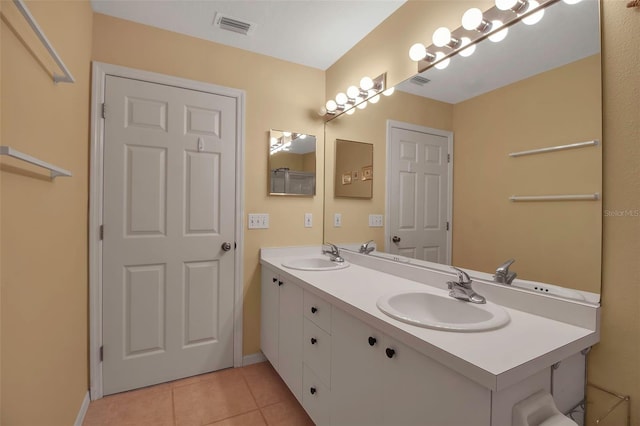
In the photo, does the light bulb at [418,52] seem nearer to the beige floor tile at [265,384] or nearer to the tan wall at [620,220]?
the tan wall at [620,220]

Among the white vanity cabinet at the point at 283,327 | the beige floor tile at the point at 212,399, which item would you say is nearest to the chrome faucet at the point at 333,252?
the white vanity cabinet at the point at 283,327

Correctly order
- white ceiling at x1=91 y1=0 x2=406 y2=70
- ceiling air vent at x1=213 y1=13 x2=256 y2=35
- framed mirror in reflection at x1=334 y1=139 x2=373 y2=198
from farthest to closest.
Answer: framed mirror in reflection at x1=334 y1=139 x2=373 y2=198, ceiling air vent at x1=213 y1=13 x2=256 y2=35, white ceiling at x1=91 y1=0 x2=406 y2=70

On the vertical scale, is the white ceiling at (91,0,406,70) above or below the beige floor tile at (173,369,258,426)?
above

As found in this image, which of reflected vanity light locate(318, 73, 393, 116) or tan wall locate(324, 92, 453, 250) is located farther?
reflected vanity light locate(318, 73, 393, 116)

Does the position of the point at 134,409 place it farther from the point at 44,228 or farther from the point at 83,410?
the point at 44,228

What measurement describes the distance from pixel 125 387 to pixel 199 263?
2.92ft

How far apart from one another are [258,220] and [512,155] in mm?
1681

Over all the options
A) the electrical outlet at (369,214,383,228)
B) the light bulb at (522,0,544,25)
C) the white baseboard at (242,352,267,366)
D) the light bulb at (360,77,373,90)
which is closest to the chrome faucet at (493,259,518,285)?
the electrical outlet at (369,214,383,228)

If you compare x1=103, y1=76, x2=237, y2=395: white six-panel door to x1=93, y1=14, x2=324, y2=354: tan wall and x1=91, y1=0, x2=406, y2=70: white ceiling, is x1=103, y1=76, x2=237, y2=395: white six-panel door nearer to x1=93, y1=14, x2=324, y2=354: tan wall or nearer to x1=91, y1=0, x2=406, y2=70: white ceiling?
x1=93, y1=14, x2=324, y2=354: tan wall

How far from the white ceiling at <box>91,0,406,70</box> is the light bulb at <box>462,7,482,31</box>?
0.60 m

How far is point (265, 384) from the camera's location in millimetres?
1983

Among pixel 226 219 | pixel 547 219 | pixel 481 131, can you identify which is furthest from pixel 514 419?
pixel 226 219

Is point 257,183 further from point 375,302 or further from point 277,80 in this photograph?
point 375,302

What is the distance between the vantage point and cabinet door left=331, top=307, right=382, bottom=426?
106cm
